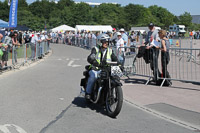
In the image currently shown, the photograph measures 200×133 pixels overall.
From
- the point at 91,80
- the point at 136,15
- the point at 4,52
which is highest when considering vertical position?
the point at 136,15

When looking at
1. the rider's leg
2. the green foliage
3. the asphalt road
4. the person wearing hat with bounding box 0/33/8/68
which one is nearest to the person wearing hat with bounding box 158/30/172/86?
the asphalt road

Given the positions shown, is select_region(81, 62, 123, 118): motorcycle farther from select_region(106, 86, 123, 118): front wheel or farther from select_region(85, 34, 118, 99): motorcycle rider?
select_region(85, 34, 118, 99): motorcycle rider

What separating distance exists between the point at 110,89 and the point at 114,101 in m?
0.26

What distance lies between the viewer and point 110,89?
272 inches

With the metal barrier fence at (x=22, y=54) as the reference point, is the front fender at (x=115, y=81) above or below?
below

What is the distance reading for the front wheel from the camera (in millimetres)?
6535

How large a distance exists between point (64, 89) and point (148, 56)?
120 inches

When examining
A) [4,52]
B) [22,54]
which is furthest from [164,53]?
[22,54]

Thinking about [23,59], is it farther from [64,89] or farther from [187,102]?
[187,102]

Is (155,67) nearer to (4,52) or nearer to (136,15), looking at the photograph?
(4,52)

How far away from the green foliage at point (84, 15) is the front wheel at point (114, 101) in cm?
9863

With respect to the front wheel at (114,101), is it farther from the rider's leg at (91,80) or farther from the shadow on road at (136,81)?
the shadow on road at (136,81)

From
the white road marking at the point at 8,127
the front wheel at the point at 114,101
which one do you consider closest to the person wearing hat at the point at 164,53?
the front wheel at the point at 114,101

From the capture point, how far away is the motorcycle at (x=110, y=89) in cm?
664
